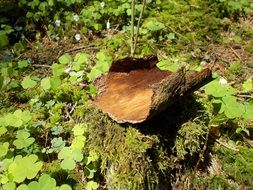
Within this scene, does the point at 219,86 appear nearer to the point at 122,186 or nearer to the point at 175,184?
the point at 175,184

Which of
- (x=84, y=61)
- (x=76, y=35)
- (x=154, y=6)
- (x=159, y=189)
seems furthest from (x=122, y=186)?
(x=154, y=6)

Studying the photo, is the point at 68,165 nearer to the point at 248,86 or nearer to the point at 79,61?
the point at 79,61

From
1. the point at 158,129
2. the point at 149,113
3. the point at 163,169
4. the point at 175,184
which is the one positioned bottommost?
the point at 175,184

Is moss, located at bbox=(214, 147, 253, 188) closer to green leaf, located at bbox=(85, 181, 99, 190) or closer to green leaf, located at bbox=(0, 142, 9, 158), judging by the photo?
green leaf, located at bbox=(85, 181, 99, 190)

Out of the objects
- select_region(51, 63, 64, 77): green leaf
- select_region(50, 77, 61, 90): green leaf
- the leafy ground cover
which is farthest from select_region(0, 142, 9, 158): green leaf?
select_region(51, 63, 64, 77): green leaf

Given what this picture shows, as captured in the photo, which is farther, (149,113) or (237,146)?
(237,146)

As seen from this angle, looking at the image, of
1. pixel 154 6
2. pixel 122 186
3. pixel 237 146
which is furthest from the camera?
pixel 154 6

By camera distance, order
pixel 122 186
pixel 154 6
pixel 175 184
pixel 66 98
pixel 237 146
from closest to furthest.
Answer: pixel 122 186 → pixel 175 184 → pixel 237 146 → pixel 66 98 → pixel 154 6

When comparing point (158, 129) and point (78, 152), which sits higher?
point (158, 129)
